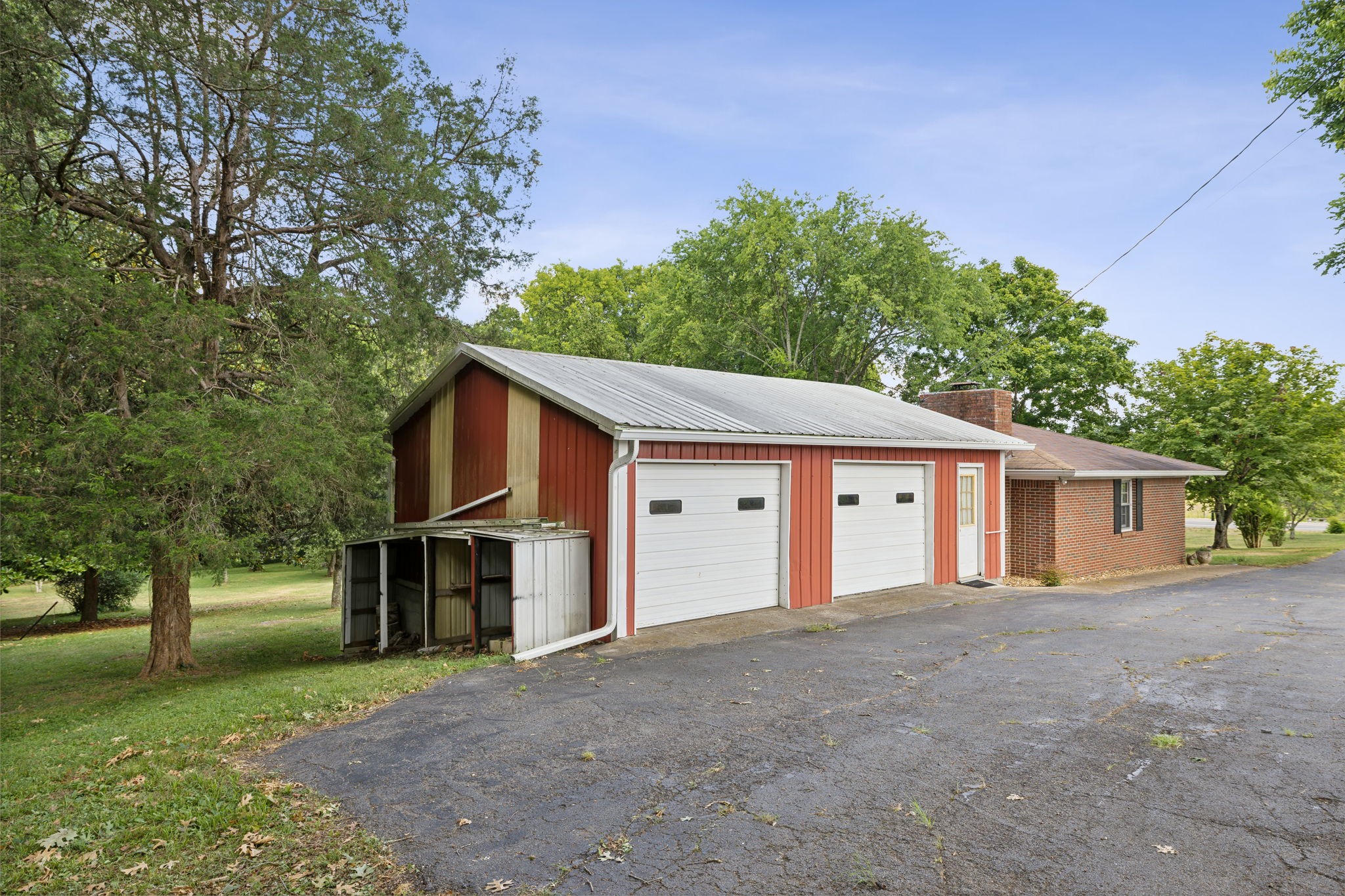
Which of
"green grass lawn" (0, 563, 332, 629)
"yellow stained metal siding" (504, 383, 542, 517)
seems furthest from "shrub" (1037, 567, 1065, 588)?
"green grass lawn" (0, 563, 332, 629)

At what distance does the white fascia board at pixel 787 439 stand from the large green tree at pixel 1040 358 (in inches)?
752

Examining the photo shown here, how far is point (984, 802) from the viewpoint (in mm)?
4203

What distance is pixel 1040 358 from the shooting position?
33219 millimetres

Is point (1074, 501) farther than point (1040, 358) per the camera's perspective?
No

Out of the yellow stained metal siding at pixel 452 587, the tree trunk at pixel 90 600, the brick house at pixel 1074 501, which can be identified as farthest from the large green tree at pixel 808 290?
the tree trunk at pixel 90 600

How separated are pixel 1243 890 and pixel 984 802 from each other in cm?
119

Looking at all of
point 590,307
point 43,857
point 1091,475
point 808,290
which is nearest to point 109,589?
point 43,857

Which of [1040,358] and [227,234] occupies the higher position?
[1040,358]

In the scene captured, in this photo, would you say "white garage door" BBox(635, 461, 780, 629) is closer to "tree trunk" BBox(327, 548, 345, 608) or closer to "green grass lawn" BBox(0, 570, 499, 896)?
"green grass lawn" BBox(0, 570, 499, 896)

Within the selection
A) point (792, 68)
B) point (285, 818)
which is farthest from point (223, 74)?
point (792, 68)

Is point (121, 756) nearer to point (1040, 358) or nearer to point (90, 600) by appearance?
point (90, 600)

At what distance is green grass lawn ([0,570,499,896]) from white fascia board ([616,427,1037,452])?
3.08 m

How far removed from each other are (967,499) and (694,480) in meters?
6.97

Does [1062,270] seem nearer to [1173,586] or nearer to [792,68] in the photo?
[792,68]
